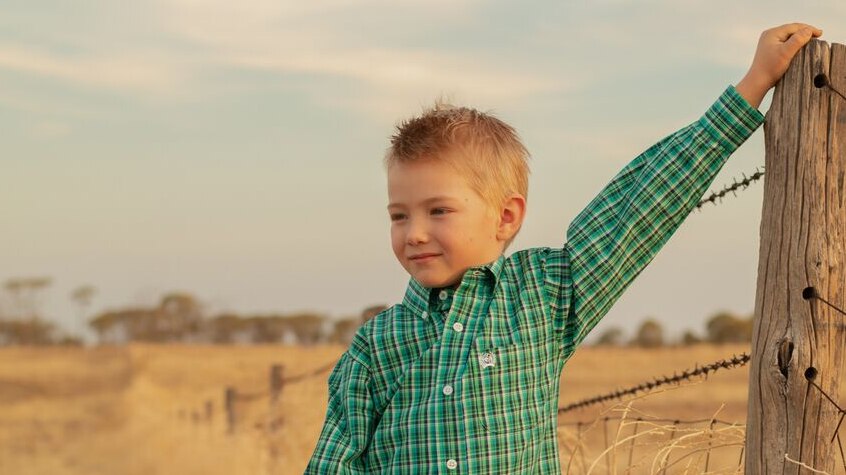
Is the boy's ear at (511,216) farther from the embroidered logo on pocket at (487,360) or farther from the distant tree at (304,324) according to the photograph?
the distant tree at (304,324)

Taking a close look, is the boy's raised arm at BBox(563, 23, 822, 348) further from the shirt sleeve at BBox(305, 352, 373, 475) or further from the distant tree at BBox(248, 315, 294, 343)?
the distant tree at BBox(248, 315, 294, 343)

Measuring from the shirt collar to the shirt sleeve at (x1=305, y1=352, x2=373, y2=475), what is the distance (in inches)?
8.1

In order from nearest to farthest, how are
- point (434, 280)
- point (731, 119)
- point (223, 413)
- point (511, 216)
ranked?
1. point (731, 119)
2. point (434, 280)
3. point (511, 216)
4. point (223, 413)

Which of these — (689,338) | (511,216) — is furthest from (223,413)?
(689,338)

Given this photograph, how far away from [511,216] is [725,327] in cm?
3041

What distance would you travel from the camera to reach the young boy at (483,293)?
2799 mm

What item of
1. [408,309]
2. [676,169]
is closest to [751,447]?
[676,169]

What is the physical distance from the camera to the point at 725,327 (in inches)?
1265

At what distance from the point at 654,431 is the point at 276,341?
31019 millimetres

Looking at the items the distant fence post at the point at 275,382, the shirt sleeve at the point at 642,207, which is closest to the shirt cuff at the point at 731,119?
the shirt sleeve at the point at 642,207

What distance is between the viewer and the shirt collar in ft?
9.60

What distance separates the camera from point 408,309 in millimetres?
3002

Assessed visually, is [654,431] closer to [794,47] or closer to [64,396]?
[794,47]

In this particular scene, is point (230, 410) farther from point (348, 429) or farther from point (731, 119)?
point (731, 119)
